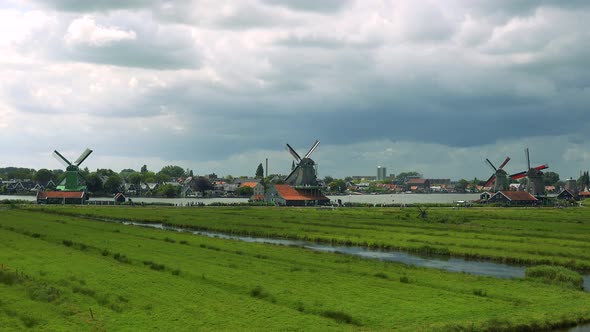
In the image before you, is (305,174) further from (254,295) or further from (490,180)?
(254,295)

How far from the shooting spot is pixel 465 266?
42906 mm

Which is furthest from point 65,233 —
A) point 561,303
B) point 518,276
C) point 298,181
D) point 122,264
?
point 298,181

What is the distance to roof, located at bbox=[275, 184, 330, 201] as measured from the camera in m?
137

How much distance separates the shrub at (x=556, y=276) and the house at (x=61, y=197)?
12224 cm

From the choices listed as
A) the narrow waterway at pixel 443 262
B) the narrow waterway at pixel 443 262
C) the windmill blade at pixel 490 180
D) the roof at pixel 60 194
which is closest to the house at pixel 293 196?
the roof at pixel 60 194

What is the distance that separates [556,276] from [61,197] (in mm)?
125337

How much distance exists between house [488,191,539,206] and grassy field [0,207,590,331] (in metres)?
113

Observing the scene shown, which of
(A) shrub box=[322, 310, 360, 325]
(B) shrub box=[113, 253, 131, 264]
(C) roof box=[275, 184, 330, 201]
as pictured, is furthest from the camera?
(C) roof box=[275, 184, 330, 201]

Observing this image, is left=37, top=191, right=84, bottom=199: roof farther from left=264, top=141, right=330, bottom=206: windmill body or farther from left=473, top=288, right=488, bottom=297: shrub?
left=473, top=288, right=488, bottom=297: shrub

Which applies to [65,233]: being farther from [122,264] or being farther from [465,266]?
[465,266]

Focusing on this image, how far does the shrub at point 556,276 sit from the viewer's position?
34.3m

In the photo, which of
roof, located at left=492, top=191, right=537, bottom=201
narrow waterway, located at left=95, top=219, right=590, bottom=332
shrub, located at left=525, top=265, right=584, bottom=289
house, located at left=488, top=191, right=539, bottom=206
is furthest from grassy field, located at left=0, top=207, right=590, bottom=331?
roof, located at left=492, top=191, right=537, bottom=201

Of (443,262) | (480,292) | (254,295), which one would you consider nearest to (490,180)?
(443,262)

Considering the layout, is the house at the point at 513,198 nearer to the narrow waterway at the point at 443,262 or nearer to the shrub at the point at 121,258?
the narrow waterway at the point at 443,262
